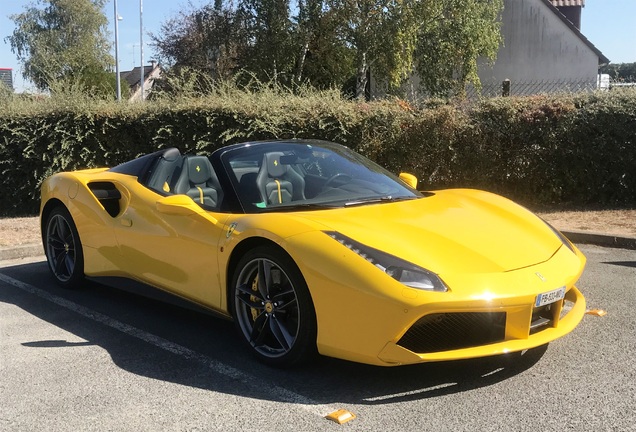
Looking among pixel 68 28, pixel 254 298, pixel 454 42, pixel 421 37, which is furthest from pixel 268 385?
pixel 68 28

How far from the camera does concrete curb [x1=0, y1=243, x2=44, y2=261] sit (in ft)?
23.8

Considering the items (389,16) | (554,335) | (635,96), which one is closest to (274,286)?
(554,335)

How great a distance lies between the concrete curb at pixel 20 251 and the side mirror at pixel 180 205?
397 cm

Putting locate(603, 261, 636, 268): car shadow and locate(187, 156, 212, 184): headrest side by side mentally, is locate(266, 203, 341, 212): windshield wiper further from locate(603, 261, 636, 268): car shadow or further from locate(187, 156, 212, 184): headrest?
locate(603, 261, 636, 268): car shadow

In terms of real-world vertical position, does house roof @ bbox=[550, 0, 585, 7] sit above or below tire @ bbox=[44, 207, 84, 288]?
above

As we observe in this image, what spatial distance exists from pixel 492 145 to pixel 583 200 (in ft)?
5.04

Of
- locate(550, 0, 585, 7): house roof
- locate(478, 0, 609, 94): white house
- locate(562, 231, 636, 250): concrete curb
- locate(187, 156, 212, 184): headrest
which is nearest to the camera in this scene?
locate(187, 156, 212, 184): headrest

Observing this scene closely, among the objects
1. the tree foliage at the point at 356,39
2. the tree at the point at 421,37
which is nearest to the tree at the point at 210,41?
the tree foliage at the point at 356,39

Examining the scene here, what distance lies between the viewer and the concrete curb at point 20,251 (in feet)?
23.8

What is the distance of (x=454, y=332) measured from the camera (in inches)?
122

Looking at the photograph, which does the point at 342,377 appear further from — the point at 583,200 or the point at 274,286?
the point at 583,200

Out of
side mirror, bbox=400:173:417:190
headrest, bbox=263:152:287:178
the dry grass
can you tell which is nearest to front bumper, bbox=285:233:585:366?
headrest, bbox=263:152:287:178

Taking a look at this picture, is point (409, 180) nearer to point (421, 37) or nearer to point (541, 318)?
point (541, 318)

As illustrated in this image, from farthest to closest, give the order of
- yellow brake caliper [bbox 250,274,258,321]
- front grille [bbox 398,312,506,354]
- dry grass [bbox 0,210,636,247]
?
dry grass [bbox 0,210,636,247], yellow brake caliper [bbox 250,274,258,321], front grille [bbox 398,312,506,354]
